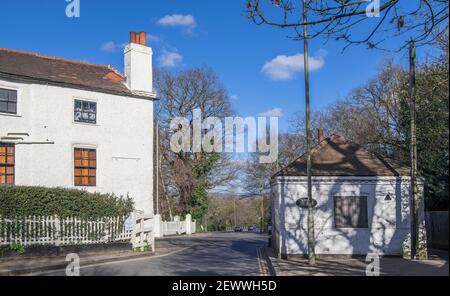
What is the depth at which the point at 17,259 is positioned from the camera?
60.8 feet

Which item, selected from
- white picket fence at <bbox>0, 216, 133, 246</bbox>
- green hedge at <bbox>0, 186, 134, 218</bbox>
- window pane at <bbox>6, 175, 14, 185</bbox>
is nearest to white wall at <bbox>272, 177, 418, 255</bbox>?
white picket fence at <bbox>0, 216, 133, 246</bbox>

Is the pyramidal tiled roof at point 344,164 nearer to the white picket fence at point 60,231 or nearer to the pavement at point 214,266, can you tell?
the pavement at point 214,266

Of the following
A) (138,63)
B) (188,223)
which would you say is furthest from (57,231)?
(188,223)

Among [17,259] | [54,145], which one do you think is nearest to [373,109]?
[54,145]

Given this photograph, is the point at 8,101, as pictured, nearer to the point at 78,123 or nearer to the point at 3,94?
the point at 3,94

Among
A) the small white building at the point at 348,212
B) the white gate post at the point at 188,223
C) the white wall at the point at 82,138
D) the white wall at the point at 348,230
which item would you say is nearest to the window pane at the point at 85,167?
the white wall at the point at 82,138

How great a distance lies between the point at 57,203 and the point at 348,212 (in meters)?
11.7

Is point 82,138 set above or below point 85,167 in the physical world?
above

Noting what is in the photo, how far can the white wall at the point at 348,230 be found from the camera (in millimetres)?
18656

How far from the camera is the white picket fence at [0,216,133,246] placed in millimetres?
18950

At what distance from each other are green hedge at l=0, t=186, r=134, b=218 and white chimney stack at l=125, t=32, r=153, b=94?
812 centimetres

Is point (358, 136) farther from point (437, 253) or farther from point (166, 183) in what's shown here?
point (437, 253)

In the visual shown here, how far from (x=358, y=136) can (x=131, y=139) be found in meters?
23.8

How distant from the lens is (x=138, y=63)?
30.7 m
